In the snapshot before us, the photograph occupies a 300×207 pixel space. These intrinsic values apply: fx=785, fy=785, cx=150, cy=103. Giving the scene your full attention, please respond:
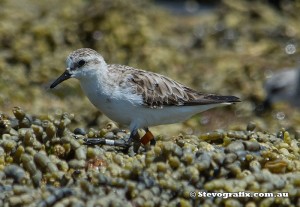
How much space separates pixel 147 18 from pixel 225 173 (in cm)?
904

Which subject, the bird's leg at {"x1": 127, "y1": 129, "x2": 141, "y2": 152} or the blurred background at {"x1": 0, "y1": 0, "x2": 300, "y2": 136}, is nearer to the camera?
the bird's leg at {"x1": 127, "y1": 129, "x2": 141, "y2": 152}

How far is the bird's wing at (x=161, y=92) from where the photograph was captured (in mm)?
8680

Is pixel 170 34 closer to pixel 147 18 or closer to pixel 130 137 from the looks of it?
pixel 147 18

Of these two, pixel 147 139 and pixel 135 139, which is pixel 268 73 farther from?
pixel 135 139

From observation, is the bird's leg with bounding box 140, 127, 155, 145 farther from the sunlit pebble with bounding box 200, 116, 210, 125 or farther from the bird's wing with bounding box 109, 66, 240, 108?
the sunlit pebble with bounding box 200, 116, 210, 125

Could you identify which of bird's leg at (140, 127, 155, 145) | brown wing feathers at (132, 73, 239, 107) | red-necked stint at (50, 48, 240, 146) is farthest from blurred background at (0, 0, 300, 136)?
bird's leg at (140, 127, 155, 145)

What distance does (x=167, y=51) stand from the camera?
Answer: 14.5m

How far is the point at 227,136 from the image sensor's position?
8.23 meters

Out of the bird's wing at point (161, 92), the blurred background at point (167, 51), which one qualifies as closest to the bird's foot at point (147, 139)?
the bird's wing at point (161, 92)

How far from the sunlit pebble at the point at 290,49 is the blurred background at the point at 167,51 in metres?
0.05

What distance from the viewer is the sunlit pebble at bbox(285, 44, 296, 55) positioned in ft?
49.7

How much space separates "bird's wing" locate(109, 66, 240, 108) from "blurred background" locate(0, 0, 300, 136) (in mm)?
1922

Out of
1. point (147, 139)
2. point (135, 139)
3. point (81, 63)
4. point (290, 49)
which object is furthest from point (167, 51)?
point (135, 139)

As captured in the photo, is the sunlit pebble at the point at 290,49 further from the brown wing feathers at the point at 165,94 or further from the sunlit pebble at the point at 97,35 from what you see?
the brown wing feathers at the point at 165,94
